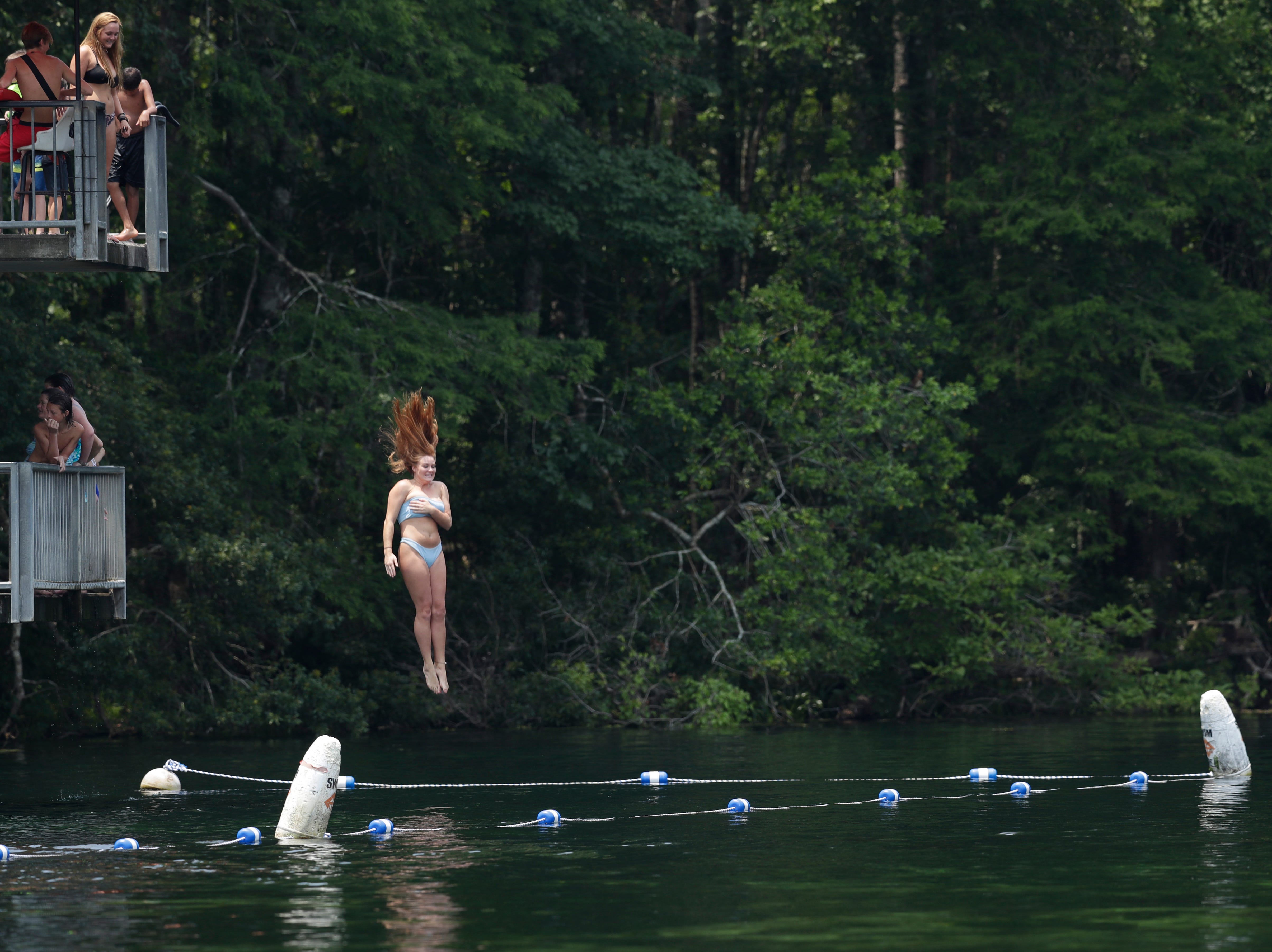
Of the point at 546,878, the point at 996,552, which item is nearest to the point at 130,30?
the point at 996,552

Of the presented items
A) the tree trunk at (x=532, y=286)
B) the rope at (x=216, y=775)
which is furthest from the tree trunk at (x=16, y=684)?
the tree trunk at (x=532, y=286)

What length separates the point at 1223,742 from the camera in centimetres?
2289

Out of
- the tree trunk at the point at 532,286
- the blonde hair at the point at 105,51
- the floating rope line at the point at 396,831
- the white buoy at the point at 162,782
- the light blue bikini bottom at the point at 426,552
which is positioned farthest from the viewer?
the tree trunk at the point at 532,286

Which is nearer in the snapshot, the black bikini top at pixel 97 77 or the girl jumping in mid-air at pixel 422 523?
the girl jumping in mid-air at pixel 422 523

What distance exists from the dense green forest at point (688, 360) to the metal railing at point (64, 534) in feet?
39.7

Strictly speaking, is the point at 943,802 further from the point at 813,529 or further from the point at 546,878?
the point at 813,529

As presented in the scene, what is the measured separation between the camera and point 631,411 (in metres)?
38.8

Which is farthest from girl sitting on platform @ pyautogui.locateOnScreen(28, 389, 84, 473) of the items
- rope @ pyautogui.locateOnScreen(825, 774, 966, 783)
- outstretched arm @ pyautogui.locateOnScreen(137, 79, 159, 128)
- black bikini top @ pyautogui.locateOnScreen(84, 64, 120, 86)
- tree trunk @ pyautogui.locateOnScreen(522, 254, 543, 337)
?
tree trunk @ pyautogui.locateOnScreen(522, 254, 543, 337)

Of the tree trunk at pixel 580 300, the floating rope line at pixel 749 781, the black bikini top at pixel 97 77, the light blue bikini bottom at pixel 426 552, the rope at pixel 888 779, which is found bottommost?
the rope at pixel 888 779

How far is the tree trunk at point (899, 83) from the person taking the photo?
4372cm

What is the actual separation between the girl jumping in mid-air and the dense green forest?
1446 cm

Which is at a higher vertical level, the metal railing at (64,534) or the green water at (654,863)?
the metal railing at (64,534)

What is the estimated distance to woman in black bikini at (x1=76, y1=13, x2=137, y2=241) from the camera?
17.5m

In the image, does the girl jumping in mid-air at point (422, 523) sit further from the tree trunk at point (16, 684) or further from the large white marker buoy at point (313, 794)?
the tree trunk at point (16, 684)
